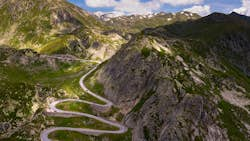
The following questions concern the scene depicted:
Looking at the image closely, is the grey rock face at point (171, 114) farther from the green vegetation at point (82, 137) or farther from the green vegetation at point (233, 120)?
the green vegetation at point (233, 120)

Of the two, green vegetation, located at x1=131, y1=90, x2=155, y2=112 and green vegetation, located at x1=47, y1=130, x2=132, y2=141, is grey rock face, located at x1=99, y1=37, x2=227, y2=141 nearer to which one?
green vegetation, located at x1=131, y1=90, x2=155, y2=112

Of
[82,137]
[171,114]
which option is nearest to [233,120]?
[171,114]

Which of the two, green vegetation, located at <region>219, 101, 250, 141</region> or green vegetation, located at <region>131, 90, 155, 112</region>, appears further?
green vegetation, located at <region>131, 90, 155, 112</region>

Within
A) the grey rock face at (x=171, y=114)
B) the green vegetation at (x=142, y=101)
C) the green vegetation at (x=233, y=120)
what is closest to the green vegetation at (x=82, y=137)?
the grey rock face at (x=171, y=114)

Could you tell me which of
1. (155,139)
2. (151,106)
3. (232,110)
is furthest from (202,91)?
(155,139)

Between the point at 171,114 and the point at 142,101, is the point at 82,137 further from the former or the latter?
the point at 142,101

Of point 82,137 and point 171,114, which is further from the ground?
point 171,114

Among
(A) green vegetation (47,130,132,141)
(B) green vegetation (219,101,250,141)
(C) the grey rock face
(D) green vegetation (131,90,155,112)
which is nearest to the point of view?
(A) green vegetation (47,130,132,141)

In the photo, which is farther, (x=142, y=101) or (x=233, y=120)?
(x=142, y=101)

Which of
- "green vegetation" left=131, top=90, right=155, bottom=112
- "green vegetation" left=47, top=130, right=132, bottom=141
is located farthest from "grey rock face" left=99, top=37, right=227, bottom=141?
"green vegetation" left=47, top=130, right=132, bottom=141

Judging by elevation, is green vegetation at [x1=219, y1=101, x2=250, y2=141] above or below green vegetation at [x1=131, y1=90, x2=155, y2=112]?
below

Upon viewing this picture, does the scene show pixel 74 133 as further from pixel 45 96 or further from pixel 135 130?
pixel 45 96
